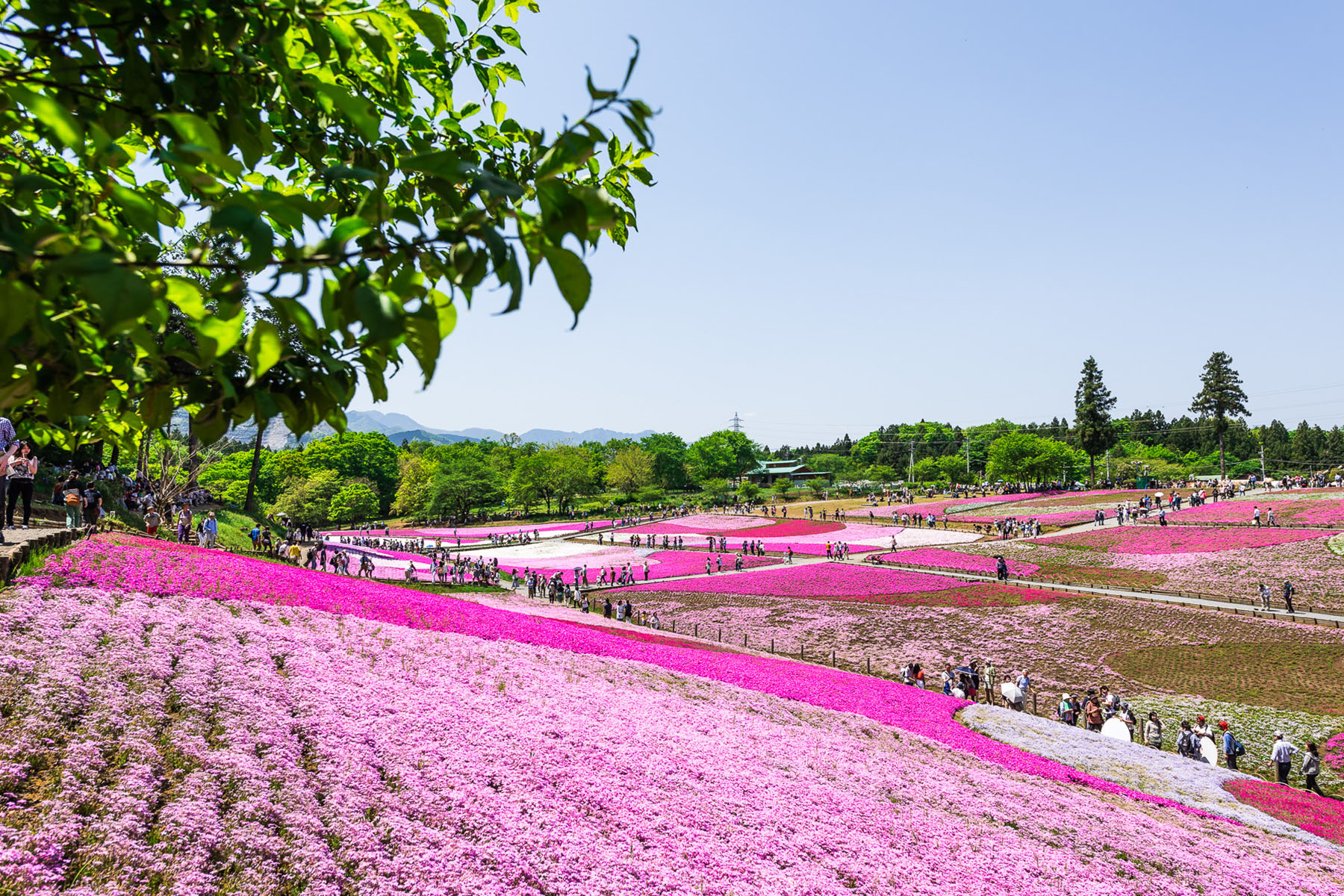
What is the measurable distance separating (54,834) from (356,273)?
15.8 ft

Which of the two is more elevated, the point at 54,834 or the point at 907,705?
the point at 54,834

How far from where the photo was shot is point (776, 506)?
282ft

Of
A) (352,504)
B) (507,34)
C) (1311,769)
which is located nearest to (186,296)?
(507,34)

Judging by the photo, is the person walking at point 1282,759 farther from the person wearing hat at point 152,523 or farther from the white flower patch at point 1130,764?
the person wearing hat at point 152,523

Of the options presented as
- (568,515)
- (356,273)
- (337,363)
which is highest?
(356,273)

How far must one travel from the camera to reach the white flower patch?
11.7m

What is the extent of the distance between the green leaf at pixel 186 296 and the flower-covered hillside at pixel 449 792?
13.6ft

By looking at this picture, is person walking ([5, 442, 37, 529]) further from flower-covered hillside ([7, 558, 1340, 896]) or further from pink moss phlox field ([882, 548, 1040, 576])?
pink moss phlox field ([882, 548, 1040, 576])

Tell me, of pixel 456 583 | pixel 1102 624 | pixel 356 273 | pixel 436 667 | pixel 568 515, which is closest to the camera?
pixel 356 273

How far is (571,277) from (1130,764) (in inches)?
683

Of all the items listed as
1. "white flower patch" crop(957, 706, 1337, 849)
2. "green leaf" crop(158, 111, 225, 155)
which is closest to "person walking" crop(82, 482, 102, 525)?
"green leaf" crop(158, 111, 225, 155)

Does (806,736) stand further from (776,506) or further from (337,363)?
(776,506)

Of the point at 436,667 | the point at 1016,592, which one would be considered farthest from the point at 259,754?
the point at 1016,592

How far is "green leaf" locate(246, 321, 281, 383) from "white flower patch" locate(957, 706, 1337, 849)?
15.3 m
